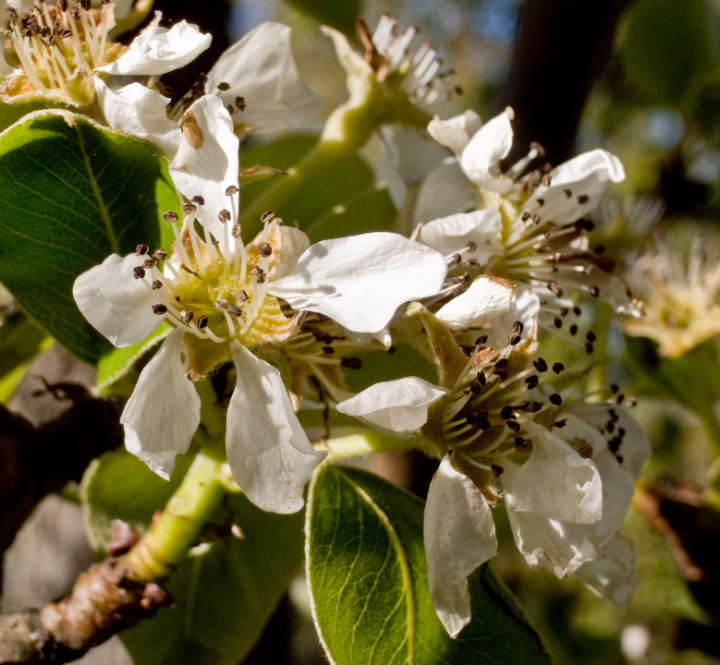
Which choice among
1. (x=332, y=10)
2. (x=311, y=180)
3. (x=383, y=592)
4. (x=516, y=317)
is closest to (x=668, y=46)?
(x=332, y=10)

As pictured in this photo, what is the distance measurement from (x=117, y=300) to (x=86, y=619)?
14.5 inches

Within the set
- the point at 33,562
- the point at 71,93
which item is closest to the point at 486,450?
the point at 71,93

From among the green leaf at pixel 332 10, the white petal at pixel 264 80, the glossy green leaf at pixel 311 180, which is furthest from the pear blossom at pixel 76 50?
the green leaf at pixel 332 10

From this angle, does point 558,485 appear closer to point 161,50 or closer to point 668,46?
point 161,50

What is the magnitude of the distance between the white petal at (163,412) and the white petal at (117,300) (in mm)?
28

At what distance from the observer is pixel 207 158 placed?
64 centimetres

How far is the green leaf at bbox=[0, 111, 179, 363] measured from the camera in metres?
0.61

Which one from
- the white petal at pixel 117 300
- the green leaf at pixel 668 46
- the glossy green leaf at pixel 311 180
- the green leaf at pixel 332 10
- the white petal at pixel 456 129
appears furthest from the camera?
the green leaf at pixel 668 46

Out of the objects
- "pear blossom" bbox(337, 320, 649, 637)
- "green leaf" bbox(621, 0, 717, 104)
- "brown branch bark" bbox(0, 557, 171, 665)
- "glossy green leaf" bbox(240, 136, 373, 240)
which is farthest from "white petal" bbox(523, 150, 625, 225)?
"green leaf" bbox(621, 0, 717, 104)

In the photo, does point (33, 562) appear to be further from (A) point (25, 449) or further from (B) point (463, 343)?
(B) point (463, 343)

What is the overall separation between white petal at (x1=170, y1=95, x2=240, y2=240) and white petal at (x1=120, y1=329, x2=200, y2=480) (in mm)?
122

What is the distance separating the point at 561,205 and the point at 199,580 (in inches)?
24.8

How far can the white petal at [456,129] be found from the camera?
799 mm

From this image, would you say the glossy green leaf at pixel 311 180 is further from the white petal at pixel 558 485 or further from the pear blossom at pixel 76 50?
the white petal at pixel 558 485
